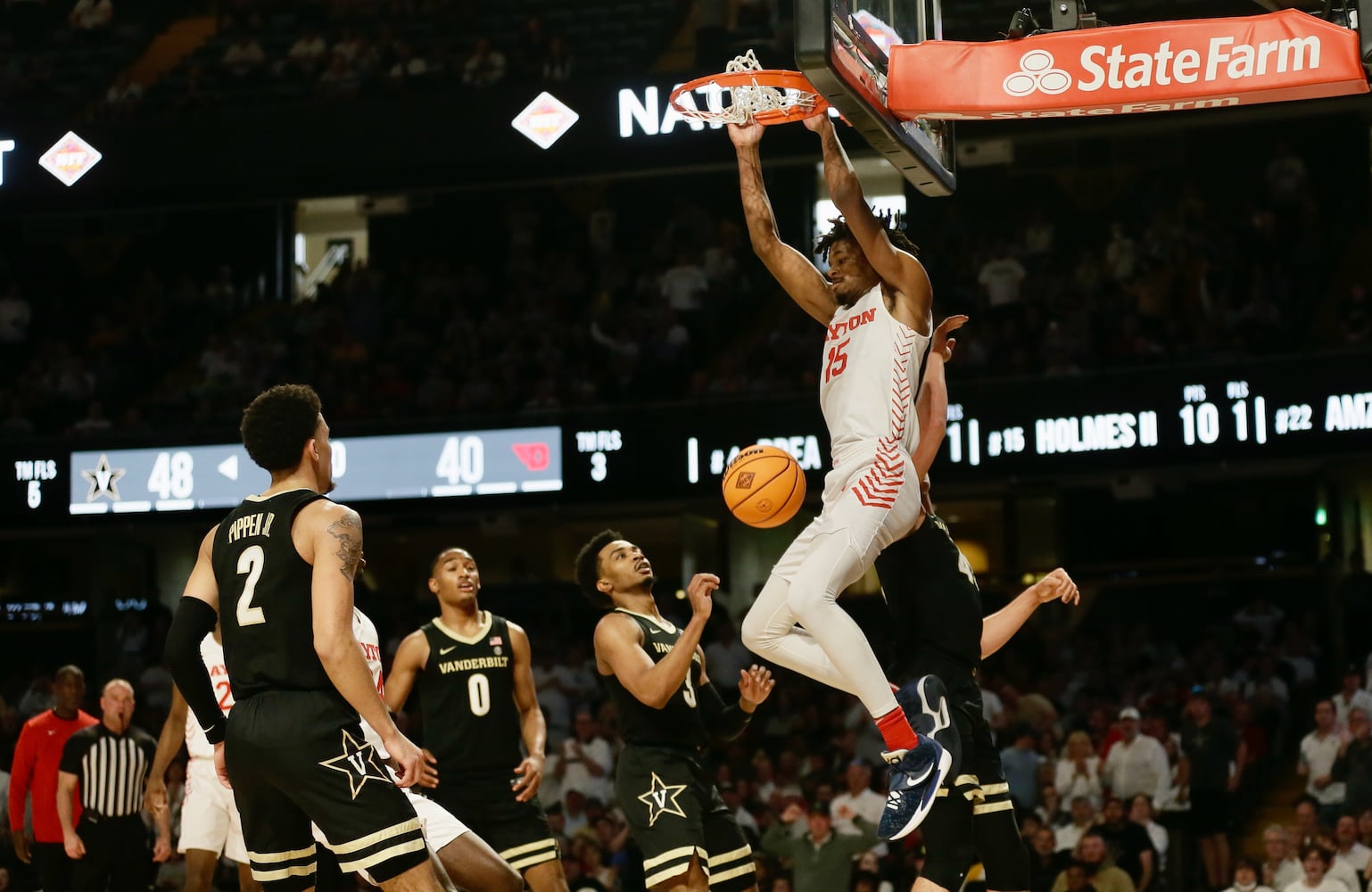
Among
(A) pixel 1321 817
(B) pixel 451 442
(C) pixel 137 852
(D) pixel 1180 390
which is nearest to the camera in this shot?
(C) pixel 137 852

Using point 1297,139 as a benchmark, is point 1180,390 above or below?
below

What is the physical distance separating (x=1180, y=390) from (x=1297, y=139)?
683 centimetres

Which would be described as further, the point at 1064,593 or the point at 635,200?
the point at 635,200

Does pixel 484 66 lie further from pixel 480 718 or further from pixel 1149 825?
pixel 480 718

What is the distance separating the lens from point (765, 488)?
602 centimetres

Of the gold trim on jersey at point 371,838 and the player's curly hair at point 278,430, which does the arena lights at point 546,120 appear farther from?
the gold trim on jersey at point 371,838

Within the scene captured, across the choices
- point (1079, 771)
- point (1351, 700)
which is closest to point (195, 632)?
point (1079, 771)

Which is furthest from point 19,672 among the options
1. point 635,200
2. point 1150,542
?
point 1150,542

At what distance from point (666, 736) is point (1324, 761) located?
22.4ft

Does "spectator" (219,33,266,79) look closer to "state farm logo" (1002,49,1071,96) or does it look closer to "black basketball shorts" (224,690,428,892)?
"state farm logo" (1002,49,1071,96)

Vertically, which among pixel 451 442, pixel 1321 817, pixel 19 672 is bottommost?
pixel 1321 817

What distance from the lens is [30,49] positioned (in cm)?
1994

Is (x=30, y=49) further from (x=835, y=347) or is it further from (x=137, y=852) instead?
(x=835, y=347)

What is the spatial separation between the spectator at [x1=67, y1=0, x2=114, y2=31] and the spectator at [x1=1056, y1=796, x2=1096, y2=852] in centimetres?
1478
